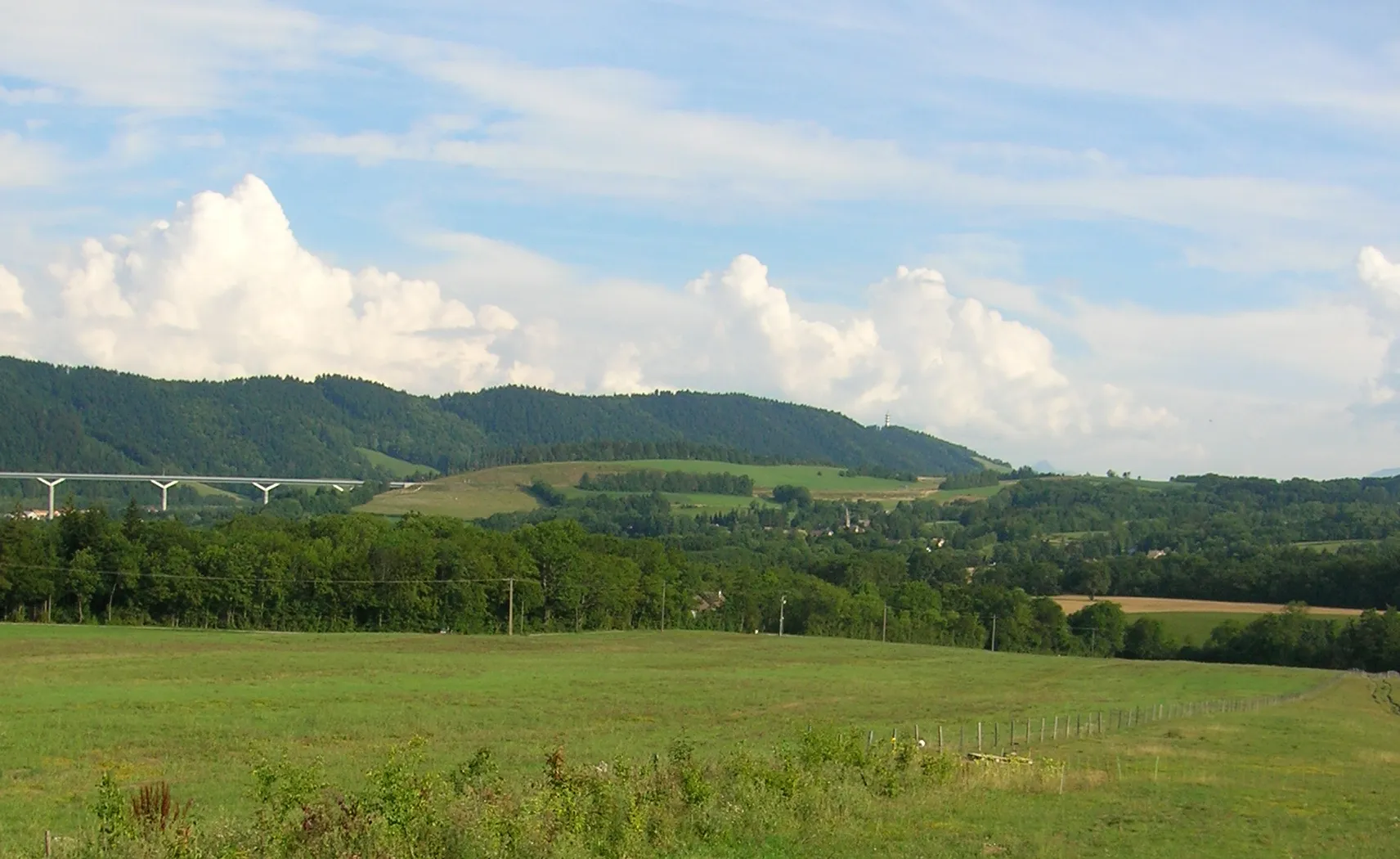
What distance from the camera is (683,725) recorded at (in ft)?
161

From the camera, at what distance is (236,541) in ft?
393

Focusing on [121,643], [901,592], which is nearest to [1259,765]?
[121,643]

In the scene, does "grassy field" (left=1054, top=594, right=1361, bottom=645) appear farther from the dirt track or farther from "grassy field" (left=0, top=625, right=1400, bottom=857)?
"grassy field" (left=0, top=625, right=1400, bottom=857)

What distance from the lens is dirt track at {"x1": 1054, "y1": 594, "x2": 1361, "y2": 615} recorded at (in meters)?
154

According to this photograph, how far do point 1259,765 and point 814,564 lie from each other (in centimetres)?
15161

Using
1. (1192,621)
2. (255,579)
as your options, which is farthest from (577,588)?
(1192,621)

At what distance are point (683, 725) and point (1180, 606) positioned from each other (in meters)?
128

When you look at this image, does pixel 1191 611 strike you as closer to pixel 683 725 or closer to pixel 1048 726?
pixel 1048 726

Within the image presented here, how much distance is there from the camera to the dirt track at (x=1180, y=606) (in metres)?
154

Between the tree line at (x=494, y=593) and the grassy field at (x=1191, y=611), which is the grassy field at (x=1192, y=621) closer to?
the grassy field at (x=1191, y=611)

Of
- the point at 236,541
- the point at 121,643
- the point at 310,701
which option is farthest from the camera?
the point at 236,541

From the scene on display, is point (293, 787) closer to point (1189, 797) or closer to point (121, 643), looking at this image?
point (1189, 797)

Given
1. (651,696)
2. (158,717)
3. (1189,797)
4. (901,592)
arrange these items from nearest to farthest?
(1189,797) → (158,717) → (651,696) → (901,592)

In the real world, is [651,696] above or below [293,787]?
below
